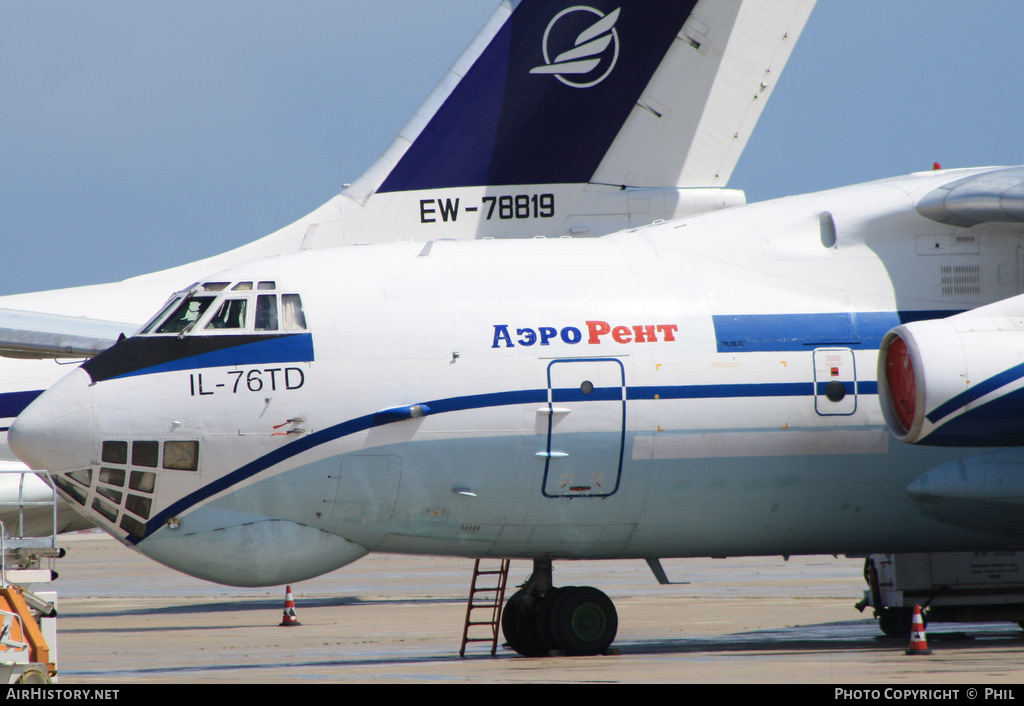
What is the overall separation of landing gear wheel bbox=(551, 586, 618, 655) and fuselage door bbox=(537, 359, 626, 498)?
144 cm

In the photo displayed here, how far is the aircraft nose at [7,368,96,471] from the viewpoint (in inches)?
461

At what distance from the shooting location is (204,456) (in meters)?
11.9

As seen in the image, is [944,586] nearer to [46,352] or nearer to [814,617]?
[814,617]

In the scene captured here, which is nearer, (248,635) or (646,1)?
(248,635)

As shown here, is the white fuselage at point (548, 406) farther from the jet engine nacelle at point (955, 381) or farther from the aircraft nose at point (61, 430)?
the jet engine nacelle at point (955, 381)

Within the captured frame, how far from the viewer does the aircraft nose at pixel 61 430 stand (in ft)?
38.4

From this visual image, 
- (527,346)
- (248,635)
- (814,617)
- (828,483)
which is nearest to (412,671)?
(527,346)

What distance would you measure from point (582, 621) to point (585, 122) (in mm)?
8057

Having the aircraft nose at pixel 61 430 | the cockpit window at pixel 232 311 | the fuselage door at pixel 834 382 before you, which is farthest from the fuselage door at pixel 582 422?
the aircraft nose at pixel 61 430

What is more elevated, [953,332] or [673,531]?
[953,332]

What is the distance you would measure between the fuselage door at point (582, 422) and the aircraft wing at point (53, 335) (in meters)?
8.71

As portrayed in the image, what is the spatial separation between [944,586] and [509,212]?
789cm

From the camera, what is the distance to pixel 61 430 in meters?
11.7
